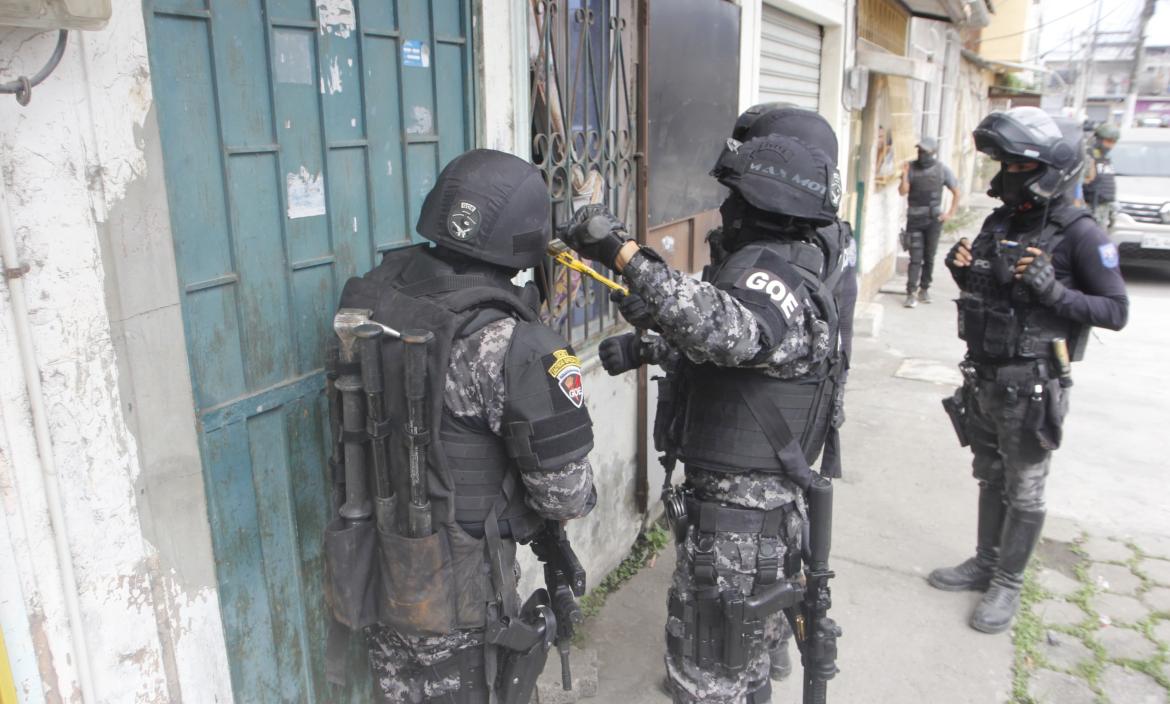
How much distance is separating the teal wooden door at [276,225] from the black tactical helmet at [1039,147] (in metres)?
2.09

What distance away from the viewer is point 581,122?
3.19 metres

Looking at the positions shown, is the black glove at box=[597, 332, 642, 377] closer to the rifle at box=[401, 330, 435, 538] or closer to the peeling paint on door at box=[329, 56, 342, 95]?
the rifle at box=[401, 330, 435, 538]

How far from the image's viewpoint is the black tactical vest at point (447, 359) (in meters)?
1.67

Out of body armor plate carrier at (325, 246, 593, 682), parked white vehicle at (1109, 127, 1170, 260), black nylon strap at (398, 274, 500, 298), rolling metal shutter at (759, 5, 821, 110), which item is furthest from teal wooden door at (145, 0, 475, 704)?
parked white vehicle at (1109, 127, 1170, 260)

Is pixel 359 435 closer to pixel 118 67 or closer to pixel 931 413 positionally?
pixel 118 67

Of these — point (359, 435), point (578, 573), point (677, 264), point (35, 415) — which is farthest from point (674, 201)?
point (35, 415)

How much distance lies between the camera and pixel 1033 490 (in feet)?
10.6

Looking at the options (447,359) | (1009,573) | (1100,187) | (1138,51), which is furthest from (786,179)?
(1138,51)

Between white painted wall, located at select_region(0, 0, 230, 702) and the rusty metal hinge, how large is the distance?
0.05 feet

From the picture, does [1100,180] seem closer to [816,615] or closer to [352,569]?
[816,615]

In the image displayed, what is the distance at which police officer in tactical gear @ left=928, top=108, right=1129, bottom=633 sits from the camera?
3008 millimetres

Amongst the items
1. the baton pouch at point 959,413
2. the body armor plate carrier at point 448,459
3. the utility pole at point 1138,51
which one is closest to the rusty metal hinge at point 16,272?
the body armor plate carrier at point 448,459

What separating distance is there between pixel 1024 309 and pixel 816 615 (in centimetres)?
152

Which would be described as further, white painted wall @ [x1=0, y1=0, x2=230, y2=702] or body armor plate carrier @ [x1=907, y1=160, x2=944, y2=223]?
body armor plate carrier @ [x1=907, y1=160, x2=944, y2=223]
